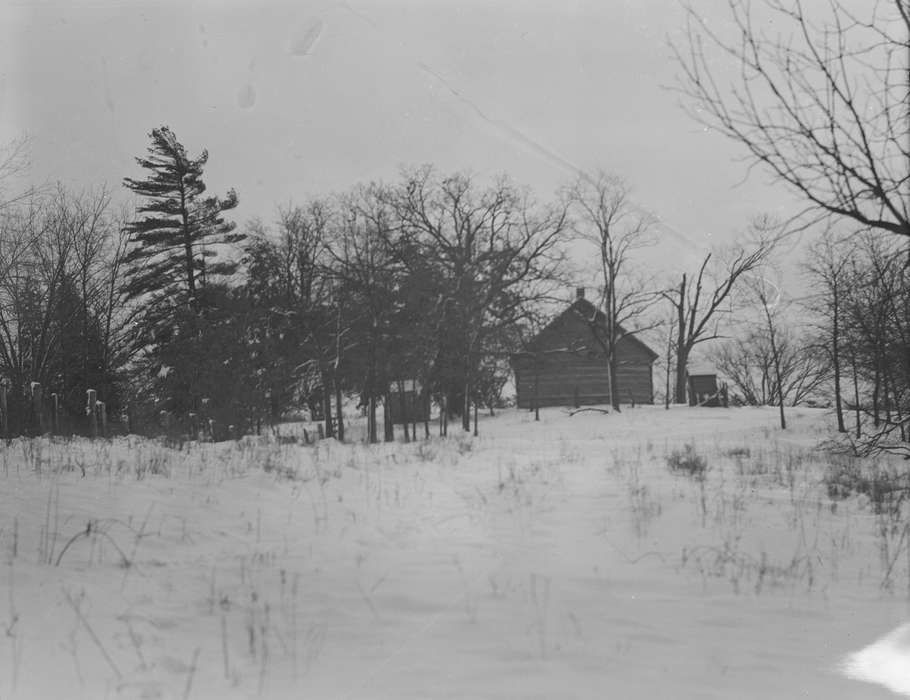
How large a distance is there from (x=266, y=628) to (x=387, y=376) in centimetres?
2194

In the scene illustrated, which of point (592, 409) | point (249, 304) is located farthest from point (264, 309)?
point (592, 409)

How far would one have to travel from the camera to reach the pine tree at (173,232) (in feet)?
67.4

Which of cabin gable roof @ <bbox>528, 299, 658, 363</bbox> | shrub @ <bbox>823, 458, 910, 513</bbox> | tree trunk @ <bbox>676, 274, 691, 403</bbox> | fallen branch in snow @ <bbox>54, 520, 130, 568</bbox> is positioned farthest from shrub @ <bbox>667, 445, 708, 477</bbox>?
tree trunk @ <bbox>676, 274, 691, 403</bbox>

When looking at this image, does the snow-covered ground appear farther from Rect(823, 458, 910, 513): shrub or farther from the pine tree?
the pine tree

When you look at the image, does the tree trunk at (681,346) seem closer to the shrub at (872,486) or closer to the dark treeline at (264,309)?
the dark treeline at (264,309)

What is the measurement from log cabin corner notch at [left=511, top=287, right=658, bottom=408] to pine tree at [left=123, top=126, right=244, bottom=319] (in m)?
20.8

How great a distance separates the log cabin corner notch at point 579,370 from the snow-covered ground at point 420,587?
33340 millimetres

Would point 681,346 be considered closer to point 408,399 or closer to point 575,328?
point 575,328

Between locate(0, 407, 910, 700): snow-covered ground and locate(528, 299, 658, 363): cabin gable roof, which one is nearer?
locate(0, 407, 910, 700): snow-covered ground

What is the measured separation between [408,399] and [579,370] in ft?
52.8

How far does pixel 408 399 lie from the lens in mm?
31391

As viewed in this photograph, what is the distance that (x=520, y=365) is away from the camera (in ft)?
125

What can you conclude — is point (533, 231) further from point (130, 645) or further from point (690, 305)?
Result: point (130, 645)

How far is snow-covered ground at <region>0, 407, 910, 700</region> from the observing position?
344cm
